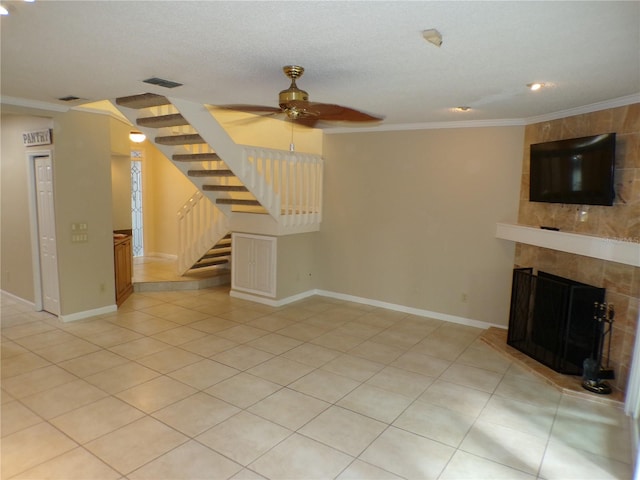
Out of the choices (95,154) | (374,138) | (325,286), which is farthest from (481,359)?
(95,154)

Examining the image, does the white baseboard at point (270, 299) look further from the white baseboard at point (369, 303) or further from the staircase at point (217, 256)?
the staircase at point (217, 256)

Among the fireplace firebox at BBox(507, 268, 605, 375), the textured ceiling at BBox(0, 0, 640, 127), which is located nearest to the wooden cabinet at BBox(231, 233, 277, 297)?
the textured ceiling at BBox(0, 0, 640, 127)

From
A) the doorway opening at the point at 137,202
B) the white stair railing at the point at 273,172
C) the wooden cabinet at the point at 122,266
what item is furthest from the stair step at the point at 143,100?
the doorway opening at the point at 137,202

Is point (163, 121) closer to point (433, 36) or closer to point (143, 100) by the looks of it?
point (143, 100)

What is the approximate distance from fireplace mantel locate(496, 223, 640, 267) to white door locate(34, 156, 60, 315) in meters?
5.54

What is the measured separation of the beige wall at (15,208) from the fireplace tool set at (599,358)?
662 cm

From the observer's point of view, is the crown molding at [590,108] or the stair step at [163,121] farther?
the stair step at [163,121]

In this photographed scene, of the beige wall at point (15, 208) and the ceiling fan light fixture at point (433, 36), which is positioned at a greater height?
the ceiling fan light fixture at point (433, 36)

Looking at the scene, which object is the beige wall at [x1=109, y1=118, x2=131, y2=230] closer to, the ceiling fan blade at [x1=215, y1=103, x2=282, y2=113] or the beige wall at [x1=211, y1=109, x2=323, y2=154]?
the beige wall at [x1=211, y1=109, x2=323, y2=154]

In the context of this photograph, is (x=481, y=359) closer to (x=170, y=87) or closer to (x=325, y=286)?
(x=325, y=286)

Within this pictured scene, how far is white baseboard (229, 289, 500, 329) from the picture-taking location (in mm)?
5418

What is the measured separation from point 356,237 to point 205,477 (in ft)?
14.1

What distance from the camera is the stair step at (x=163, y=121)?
4471 mm

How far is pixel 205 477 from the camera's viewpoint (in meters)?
2.44
